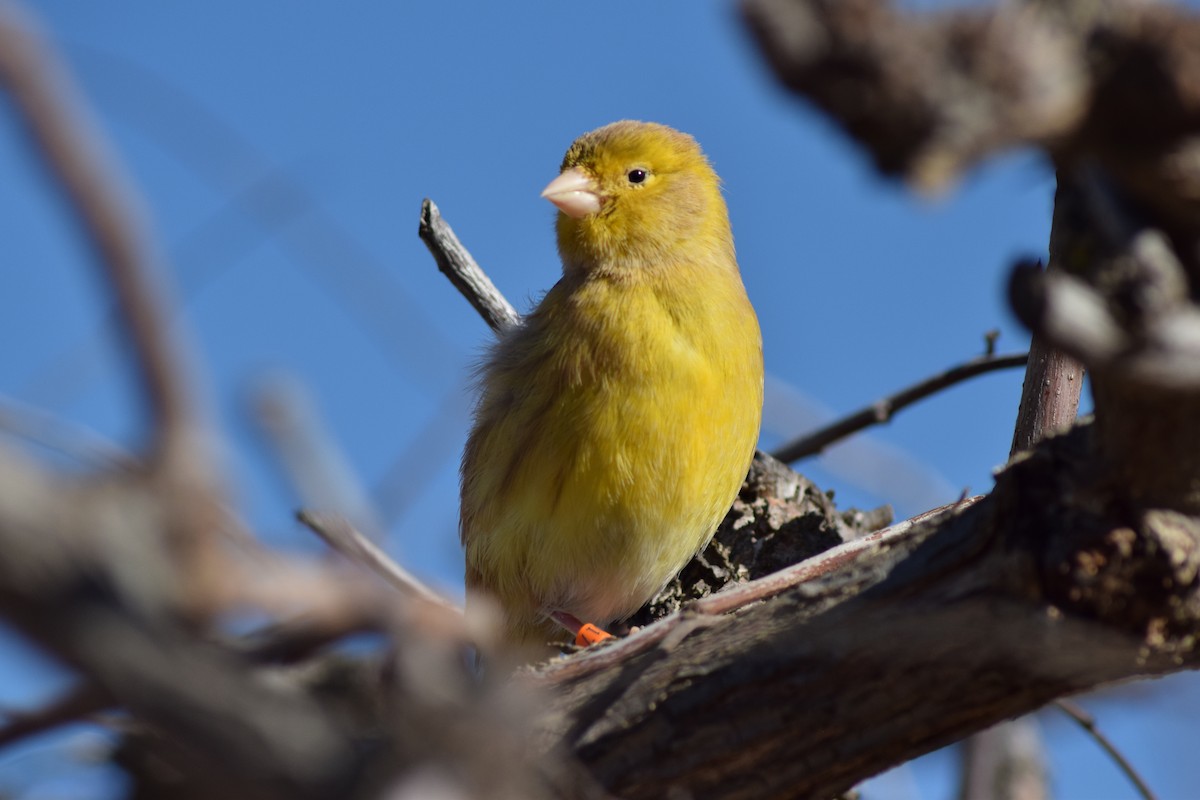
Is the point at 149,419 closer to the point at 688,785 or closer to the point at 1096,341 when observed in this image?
the point at 1096,341

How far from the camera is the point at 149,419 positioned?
90cm

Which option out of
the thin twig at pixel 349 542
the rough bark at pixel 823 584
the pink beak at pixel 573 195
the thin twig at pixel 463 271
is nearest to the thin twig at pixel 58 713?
the rough bark at pixel 823 584

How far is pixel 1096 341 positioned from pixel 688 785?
1326 mm

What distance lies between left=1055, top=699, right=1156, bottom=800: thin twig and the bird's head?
196 cm

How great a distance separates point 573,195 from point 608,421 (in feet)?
3.45

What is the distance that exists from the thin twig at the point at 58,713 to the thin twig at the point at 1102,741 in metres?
2.82

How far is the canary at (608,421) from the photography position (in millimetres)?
3934

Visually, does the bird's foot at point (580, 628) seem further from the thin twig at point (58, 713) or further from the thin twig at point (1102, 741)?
the thin twig at point (58, 713)

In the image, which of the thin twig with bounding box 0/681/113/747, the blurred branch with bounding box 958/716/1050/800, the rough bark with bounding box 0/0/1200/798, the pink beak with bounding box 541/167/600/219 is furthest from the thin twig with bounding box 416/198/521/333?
the thin twig with bounding box 0/681/113/747

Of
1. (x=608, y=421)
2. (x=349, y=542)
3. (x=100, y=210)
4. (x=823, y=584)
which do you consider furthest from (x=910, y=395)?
(x=100, y=210)

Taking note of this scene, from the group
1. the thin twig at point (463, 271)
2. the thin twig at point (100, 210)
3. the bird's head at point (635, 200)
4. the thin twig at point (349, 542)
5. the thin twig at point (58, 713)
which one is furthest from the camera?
the bird's head at point (635, 200)

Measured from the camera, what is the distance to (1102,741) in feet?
11.8

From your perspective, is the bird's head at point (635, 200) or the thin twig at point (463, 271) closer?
the thin twig at point (463, 271)

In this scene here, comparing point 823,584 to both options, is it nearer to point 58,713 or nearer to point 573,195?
point 58,713
